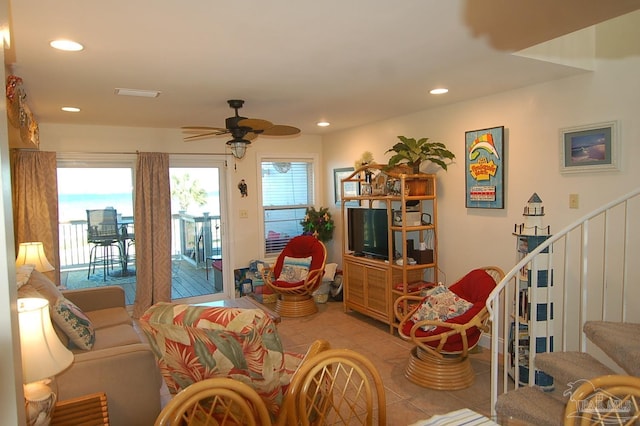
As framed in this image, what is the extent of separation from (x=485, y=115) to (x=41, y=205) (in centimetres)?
472

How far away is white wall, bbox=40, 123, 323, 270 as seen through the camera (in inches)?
201

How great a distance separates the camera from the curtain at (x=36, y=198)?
15.4ft

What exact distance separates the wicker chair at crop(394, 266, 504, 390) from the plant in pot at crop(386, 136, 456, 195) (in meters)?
1.25

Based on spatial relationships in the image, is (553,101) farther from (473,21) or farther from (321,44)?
(321,44)

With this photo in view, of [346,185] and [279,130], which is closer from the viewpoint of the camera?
[279,130]

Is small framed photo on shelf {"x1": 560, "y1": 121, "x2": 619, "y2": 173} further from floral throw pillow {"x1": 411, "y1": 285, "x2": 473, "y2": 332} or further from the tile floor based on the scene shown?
the tile floor

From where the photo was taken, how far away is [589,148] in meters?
3.23

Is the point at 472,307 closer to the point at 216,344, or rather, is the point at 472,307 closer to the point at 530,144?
the point at 530,144

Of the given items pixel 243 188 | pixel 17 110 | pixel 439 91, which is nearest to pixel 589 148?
pixel 439 91

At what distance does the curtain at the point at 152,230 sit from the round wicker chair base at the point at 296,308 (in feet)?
4.90

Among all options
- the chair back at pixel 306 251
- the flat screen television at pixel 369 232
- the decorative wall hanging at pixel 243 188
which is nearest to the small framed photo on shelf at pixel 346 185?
the flat screen television at pixel 369 232

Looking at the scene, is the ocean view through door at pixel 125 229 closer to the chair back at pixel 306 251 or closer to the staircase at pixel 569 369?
the chair back at pixel 306 251

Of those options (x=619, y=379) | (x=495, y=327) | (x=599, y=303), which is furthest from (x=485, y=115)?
(x=619, y=379)

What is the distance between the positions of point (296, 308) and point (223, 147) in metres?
2.40
